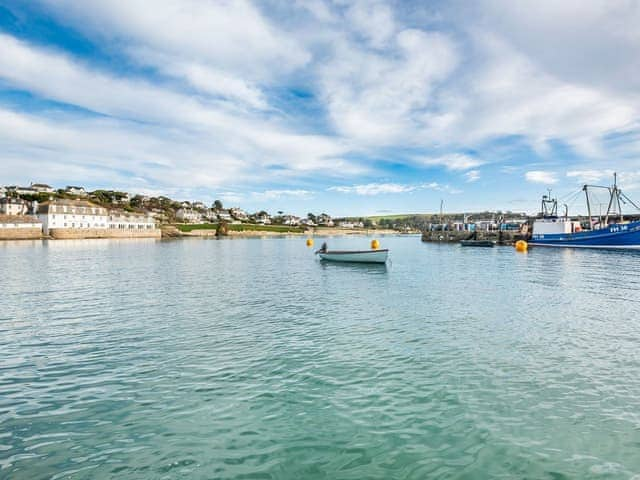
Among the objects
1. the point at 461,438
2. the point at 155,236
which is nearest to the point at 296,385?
the point at 461,438

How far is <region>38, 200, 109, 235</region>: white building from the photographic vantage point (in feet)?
388

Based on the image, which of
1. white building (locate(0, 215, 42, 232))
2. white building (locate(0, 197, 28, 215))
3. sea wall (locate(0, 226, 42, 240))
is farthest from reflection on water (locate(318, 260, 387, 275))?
white building (locate(0, 197, 28, 215))

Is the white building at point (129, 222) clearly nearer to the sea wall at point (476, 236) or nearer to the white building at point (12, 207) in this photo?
the white building at point (12, 207)

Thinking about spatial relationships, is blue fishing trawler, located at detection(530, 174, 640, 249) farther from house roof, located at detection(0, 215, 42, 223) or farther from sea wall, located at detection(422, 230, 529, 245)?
house roof, located at detection(0, 215, 42, 223)

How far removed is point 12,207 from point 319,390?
16273cm

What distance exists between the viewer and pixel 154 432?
789 cm

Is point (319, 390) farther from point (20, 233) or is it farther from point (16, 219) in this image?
point (16, 219)

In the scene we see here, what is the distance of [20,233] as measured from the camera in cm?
10700

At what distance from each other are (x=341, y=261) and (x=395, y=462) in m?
42.0

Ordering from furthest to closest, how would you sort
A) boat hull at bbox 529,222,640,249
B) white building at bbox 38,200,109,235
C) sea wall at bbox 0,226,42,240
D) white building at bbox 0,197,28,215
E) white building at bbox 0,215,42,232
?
white building at bbox 0,197,28,215 → white building at bbox 38,200,109,235 → white building at bbox 0,215,42,232 → sea wall at bbox 0,226,42,240 → boat hull at bbox 529,222,640,249

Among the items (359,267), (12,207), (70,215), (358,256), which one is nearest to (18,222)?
(70,215)

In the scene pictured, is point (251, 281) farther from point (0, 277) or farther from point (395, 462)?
point (395, 462)

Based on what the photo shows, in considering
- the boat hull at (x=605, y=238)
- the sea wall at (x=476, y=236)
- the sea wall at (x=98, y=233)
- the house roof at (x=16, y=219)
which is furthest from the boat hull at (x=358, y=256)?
the sea wall at (x=98, y=233)

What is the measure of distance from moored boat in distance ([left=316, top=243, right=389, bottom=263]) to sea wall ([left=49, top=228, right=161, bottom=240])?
104644 mm
